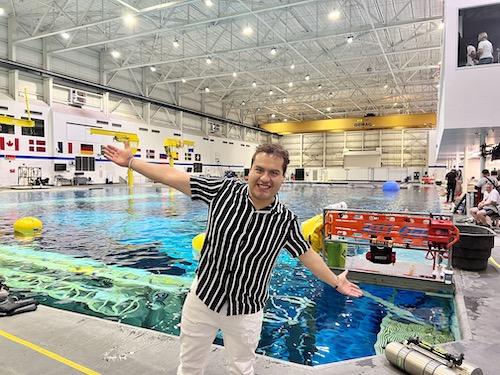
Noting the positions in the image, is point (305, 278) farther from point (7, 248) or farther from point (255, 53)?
point (255, 53)

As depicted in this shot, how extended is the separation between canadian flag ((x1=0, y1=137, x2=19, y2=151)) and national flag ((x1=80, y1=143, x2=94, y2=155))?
395 cm

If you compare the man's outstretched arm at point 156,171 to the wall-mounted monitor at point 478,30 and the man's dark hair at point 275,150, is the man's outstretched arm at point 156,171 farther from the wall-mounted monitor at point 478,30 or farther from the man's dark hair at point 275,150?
the wall-mounted monitor at point 478,30

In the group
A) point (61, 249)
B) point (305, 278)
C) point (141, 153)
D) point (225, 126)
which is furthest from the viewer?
point (225, 126)

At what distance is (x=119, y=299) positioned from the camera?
4012 mm

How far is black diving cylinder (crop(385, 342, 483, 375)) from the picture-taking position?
6.59ft

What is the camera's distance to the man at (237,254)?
5.35 ft

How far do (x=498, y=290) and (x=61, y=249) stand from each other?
21.7 feet

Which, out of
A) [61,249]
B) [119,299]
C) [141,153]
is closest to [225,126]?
[141,153]

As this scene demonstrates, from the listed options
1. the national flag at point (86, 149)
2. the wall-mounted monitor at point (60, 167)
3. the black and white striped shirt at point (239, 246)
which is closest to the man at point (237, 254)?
the black and white striped shirt at point (239, 246)

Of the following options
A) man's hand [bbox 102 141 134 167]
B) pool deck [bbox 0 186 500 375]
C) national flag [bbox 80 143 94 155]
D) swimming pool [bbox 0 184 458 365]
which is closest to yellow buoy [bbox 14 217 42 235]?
swimming pool [bbox 0 184 458 365]

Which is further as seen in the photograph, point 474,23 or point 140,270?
point 474,23

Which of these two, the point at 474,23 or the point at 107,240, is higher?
the point at 474,23

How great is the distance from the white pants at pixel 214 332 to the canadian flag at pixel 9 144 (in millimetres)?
21269

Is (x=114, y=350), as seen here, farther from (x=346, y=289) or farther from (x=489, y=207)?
(x=489, y=207)
